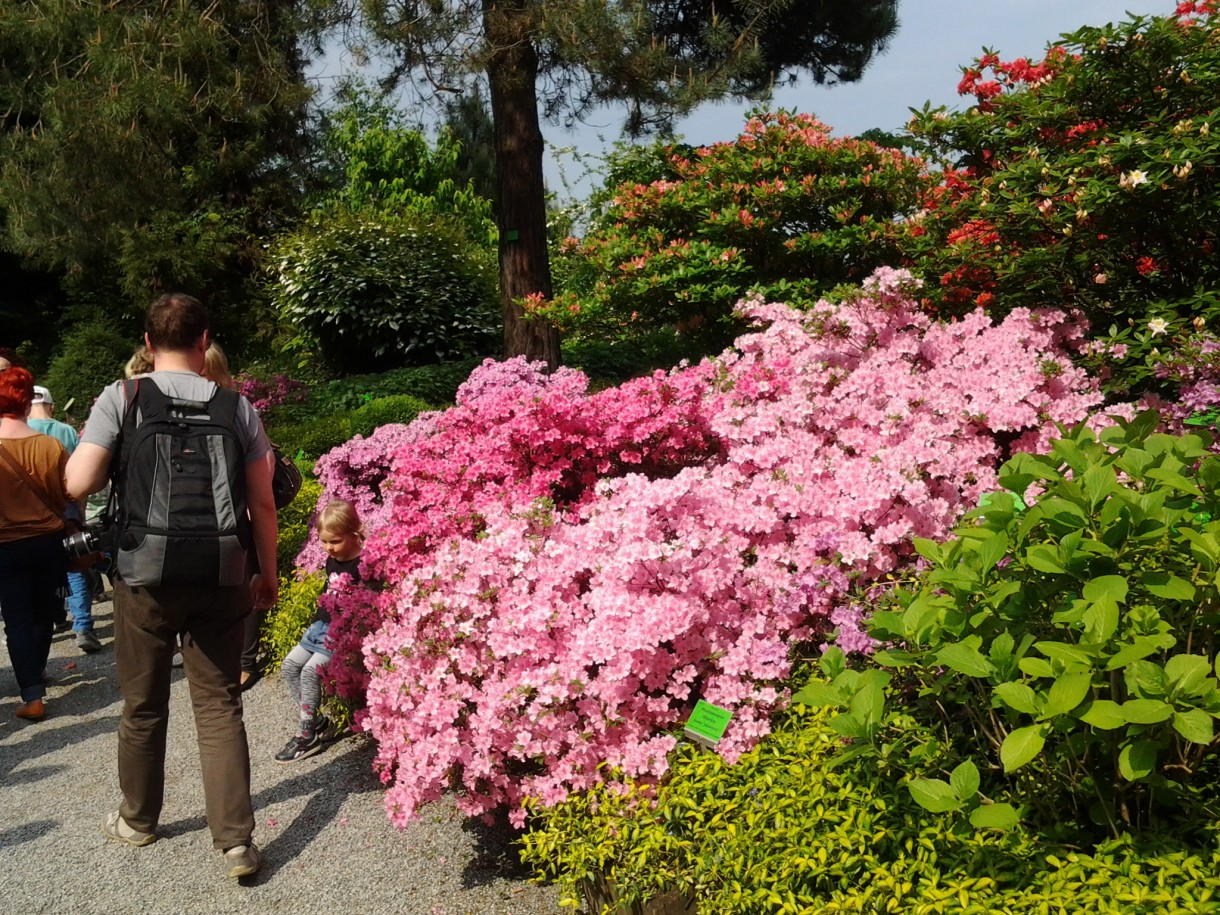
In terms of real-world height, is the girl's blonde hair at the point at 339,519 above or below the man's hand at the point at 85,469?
below

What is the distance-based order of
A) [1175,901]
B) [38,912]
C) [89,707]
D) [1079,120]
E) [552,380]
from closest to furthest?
[1175,901] → [38,912] → [1079,120] → [89,707] → [552,380]

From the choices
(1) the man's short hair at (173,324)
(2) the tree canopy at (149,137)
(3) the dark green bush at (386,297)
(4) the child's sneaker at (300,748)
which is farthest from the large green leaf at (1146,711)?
(3) the dark green bush at (386,297)

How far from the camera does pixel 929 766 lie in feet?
7.39

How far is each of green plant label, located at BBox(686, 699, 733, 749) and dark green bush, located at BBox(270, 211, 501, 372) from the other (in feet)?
30.9

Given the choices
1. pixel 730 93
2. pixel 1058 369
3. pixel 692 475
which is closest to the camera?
pixel 692 475

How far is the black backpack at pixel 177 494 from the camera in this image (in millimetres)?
2912

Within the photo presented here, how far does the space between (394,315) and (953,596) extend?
34.5 feet

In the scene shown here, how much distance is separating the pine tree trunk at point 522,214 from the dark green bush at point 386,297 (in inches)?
141

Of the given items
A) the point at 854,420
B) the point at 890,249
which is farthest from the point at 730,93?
the point at 854,420

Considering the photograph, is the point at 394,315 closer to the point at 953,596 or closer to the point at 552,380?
the point at 552,380

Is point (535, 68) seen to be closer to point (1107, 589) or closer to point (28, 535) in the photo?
point (28, 535)

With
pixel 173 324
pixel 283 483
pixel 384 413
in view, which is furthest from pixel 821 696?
pixel 384 413

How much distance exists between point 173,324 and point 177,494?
0.57 metres

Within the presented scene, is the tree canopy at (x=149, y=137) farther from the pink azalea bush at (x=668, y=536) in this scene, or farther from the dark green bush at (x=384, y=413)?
the pink azalea bush at (x=668, y=536)
